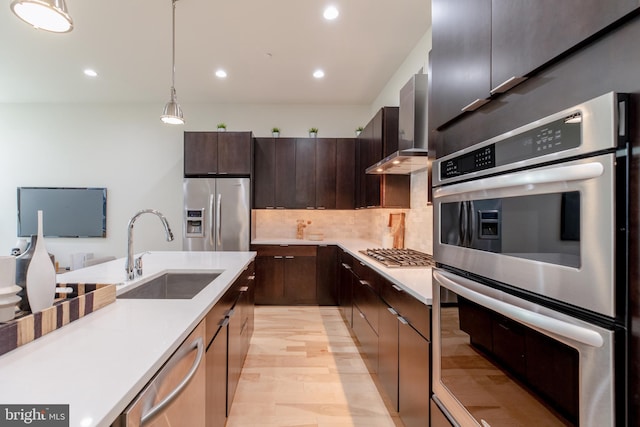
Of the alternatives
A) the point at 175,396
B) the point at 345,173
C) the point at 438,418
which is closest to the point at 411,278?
the point at 438,418

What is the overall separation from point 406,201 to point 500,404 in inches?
98.1

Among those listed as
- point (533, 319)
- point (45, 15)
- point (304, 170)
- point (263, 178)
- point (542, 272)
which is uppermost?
point (45, 15)

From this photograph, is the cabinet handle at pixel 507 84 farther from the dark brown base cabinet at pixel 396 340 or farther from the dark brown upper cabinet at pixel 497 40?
the dark brown base cabinet at pixel 396 340

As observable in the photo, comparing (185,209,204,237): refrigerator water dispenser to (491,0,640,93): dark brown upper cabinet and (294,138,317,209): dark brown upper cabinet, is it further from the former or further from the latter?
(491,0,640,93): dark brown upper cabinet

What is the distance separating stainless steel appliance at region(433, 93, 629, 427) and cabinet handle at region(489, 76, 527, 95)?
0.14m

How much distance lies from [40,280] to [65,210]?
4966 millimetres

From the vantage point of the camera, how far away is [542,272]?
73 cm

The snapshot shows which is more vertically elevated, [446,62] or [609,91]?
[446,62]

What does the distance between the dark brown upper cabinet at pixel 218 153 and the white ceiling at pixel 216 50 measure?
0.71m

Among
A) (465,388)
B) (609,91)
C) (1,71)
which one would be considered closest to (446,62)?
(609,91)

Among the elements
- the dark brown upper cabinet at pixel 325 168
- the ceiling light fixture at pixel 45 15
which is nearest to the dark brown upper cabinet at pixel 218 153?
the dark brown upper cabinet at pixel 325 168

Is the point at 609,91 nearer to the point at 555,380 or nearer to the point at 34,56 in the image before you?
the point at 555,380

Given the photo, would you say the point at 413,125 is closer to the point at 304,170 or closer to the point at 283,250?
the point at 304,170

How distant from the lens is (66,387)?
63cm
